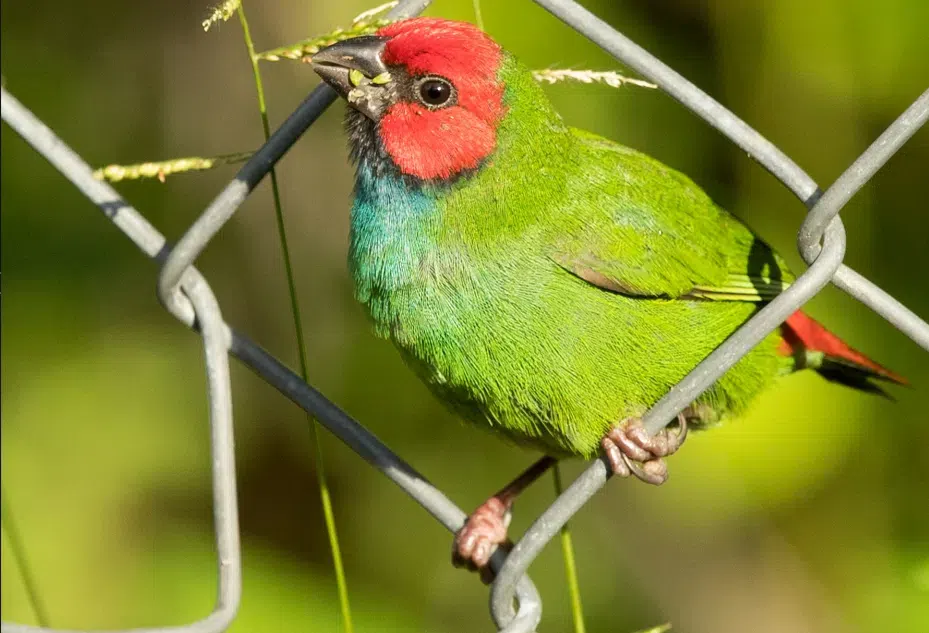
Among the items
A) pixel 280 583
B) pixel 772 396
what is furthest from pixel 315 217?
pixel 772 396

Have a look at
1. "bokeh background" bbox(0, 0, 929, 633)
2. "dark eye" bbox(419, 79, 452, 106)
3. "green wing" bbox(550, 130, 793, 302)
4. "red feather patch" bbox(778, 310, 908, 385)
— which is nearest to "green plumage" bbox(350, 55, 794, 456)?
"green wing" bbox(550, 130, 793, 302)

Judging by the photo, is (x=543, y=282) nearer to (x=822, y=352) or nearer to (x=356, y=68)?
(x=356, y=68)

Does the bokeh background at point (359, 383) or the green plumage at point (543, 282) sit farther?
the bokeh background at point (359, 383)

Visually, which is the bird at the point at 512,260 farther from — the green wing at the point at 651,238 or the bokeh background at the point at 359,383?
the bokeh background at the point at 359,383

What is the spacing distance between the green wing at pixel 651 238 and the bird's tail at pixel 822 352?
0.57ft

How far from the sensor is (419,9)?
2.07 m

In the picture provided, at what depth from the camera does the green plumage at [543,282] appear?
2.25m

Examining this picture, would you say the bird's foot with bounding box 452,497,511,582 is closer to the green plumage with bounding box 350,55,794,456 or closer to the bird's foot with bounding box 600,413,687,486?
the green plumage with bounding box 350,55,794,456

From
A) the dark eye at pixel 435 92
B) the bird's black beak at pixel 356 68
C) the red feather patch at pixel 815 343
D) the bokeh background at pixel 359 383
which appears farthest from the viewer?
the bokeh background at pixel 359 383

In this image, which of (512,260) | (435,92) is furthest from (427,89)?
(512,260)

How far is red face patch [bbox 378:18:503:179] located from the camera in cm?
226

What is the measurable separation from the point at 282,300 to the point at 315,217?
1.04 feet

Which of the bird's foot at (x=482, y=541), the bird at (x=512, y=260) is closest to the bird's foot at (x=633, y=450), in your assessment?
the bird at (x=512, y=260)

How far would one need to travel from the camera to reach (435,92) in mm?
2314
